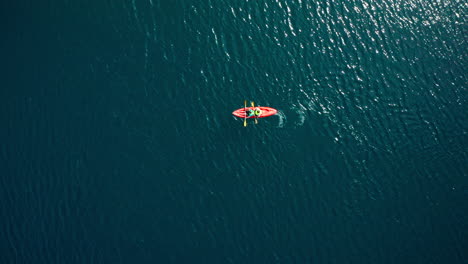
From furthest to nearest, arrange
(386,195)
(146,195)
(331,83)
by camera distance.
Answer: (331,83) < (386,195) < (146,195)

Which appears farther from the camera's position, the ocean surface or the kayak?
the kayak

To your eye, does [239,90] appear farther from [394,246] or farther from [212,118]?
[394,246]

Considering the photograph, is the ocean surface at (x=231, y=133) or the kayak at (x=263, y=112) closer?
the ocean surface at (x=231, y=133)

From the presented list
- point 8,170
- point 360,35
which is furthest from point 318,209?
point 8,170

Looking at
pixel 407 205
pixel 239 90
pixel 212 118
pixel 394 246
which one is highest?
pixel 239 90

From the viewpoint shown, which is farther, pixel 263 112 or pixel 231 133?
pixel 263 112

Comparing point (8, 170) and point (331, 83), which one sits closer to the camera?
point (8, 170)

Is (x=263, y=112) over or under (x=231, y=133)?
over

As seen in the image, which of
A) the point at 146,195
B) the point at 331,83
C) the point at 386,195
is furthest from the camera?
the point at 331,83
